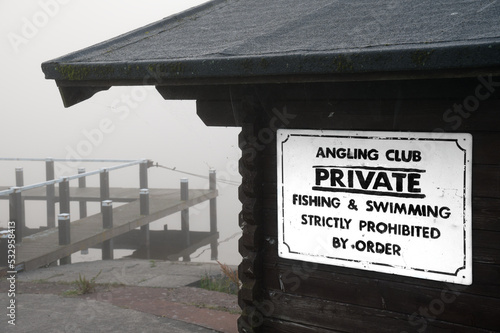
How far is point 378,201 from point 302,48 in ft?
4.53

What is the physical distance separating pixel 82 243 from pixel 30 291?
4.58m

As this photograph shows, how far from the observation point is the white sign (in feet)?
14.9

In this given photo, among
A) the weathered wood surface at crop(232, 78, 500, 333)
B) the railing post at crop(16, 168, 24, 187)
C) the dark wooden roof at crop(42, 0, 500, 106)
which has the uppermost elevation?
the dark wooden roof at crop(42, 0, 500, 106)

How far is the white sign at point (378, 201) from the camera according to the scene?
4.53m

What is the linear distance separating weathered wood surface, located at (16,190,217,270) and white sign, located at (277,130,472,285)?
28.7 feet

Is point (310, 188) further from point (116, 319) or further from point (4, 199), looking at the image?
point (4, 199)

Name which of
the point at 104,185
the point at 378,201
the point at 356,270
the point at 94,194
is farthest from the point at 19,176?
the point at 378,201

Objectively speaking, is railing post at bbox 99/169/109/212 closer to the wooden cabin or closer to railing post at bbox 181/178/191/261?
railing post at bbox 181/178/191/261

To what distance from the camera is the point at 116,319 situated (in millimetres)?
7992

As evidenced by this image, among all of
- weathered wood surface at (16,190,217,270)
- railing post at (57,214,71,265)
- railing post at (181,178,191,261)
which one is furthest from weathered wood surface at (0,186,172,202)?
railing post at (57,214,71,265)

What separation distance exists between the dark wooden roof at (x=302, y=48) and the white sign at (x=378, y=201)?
82 centimetres

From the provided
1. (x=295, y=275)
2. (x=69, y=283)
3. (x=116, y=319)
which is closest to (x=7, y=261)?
(x=69, y=283)

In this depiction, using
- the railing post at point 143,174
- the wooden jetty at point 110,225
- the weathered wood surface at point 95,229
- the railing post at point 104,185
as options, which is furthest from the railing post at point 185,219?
the railing post at point 104,185

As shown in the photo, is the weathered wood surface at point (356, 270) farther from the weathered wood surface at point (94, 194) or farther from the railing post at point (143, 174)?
the weathered wood surface at point (94, 194)
